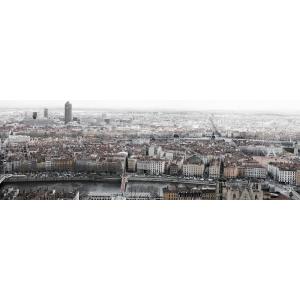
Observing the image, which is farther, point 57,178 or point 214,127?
point 214,127

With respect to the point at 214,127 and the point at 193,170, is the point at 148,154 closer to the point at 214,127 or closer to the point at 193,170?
the point at 193,170

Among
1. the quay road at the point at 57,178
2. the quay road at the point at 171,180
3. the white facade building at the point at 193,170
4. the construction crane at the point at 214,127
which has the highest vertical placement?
the construction crane at the point at 214,127

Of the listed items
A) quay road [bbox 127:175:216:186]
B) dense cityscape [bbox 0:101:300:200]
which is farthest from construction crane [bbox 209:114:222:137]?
quay road [bbox 127:175:216:186]

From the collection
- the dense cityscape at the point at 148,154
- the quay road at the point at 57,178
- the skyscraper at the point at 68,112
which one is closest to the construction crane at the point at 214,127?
the dense cityscape at the point at 148,154

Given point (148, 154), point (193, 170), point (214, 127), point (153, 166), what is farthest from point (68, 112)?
point (214, 127)

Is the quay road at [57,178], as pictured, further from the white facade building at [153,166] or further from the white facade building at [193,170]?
the white facade building at [193,170]

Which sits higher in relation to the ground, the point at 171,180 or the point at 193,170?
the point at 193,170

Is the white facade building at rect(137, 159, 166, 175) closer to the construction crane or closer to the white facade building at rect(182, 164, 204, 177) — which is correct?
the white facade building at rect(182, 164, 204, 177)
